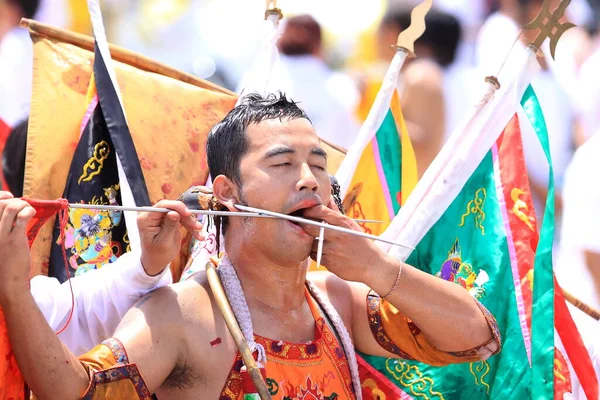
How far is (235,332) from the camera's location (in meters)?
2.18

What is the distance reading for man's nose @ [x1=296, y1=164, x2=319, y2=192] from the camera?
2.23 meters

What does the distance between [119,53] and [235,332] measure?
1.48 metres

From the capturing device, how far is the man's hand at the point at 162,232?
2137mm

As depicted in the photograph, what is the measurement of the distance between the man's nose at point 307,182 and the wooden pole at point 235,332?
1.01 ft

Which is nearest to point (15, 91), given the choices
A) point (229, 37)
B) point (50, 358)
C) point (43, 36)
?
point (229, 37)

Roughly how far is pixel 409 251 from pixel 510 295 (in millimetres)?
323

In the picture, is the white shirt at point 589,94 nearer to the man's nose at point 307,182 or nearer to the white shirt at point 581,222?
the white shirt at point 581,222

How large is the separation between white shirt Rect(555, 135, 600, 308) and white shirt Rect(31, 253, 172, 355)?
2.88 m

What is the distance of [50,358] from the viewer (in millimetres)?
1917

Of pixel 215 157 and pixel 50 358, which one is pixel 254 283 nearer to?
pixel 215 157

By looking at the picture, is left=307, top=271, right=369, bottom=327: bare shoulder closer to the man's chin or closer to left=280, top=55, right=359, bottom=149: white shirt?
the man's chin

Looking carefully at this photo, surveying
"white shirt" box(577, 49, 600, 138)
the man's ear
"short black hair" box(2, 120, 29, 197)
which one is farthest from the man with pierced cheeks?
"white shirt" box(577, 49, 600, 138)

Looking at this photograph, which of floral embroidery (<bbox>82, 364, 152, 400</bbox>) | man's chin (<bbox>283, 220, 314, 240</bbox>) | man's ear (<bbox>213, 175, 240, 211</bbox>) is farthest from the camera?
man's ear (<bbox>213, 175, 240, 211</bbox>)

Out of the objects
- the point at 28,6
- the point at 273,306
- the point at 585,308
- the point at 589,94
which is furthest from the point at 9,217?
the point at 28,6
